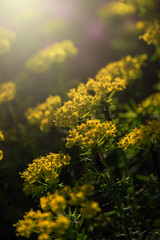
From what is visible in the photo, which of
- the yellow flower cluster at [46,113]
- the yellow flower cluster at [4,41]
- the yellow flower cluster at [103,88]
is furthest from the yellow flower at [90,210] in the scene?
the yellow flower cluster at [4,41]

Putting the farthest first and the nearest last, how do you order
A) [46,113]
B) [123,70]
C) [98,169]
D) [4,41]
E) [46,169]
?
1. [4,41]
2. [123,70]
3. [46,113]
4. [98,169]
5. [46,169]

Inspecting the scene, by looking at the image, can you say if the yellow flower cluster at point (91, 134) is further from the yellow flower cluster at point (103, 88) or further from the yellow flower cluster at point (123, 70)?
the yellow flower cluster at point (123, 70)

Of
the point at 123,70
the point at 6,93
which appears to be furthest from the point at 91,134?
the point at 6,93

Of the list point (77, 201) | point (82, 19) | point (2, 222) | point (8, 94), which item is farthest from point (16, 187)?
point (82, 19)

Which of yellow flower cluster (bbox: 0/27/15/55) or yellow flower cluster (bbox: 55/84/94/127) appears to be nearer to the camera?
yellow flower cluster (bbox: 55/84/94/127)

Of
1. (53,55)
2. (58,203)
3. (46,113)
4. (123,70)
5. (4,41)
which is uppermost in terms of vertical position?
(4,41)

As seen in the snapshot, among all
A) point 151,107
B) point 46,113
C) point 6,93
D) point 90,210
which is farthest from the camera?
point 6,93

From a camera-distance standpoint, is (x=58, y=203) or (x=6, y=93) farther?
(x=6, y=93)

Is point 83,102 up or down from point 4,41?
down

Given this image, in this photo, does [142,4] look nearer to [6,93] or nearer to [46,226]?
[6,93]

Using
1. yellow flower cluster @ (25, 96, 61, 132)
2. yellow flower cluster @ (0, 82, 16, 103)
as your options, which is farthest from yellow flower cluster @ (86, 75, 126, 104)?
yellow flower cluster @ (0, 82, 16, 103)

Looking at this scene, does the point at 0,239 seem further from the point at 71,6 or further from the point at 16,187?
the point at 71,6

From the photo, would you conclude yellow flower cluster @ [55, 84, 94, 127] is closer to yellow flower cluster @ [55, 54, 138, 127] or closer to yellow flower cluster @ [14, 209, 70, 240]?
yellow flower cluster @ [55, 54, 138, 127]
